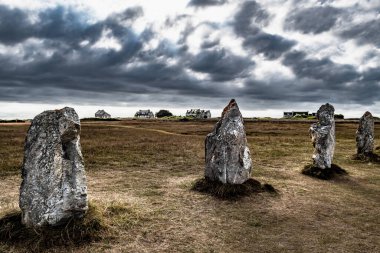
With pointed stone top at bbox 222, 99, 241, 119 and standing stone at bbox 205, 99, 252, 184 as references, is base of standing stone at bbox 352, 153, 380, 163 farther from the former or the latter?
pointed stone top at bbox 222, 99, 241, 119

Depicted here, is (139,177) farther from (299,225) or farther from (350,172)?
(350,172)

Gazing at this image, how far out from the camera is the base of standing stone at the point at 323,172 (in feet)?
71.5

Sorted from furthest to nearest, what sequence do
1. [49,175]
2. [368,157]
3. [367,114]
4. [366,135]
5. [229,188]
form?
[367,114]
[366,135]
[368,157]
[229,188]
[49,175]

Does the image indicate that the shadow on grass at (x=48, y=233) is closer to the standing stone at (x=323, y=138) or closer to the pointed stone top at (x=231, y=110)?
the pointed stone top at (x=231, y=110)

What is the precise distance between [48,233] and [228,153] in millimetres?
8875

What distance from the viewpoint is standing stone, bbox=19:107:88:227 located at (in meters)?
11.0

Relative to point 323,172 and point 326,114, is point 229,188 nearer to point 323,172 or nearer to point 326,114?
point 323,172

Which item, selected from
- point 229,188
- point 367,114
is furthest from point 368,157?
point 229,188

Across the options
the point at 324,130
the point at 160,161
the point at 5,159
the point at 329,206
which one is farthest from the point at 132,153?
the point at 329,206

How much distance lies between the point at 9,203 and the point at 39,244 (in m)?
5.30

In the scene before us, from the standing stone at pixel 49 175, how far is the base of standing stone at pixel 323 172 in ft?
49.6

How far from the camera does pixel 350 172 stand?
23.9 meters

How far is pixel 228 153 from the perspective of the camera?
17031 millimetres

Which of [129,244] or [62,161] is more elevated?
[62,161]
